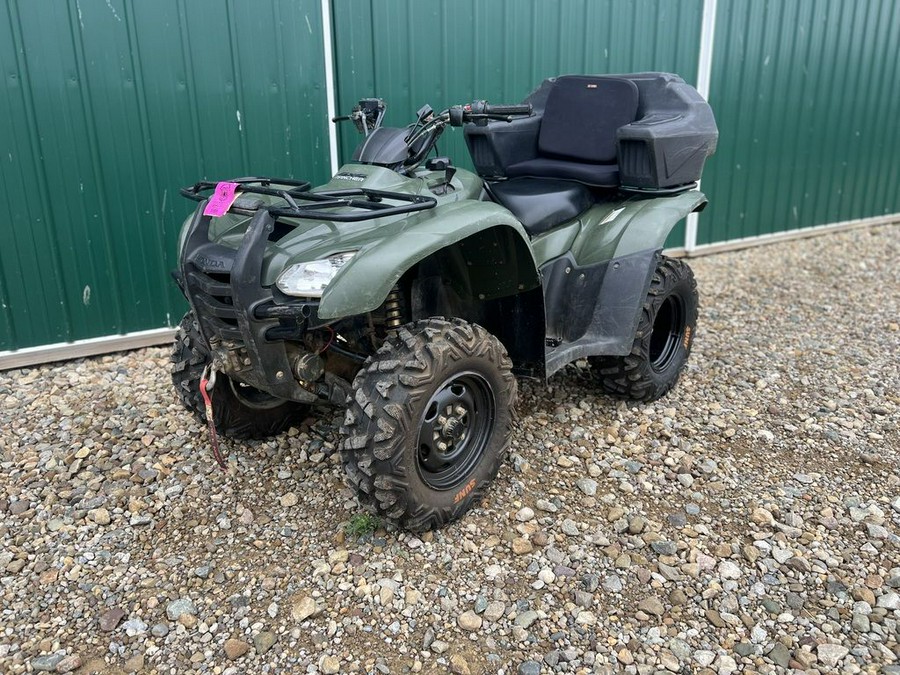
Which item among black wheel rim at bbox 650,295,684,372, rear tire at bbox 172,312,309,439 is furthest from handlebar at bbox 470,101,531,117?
black wheel rim at bbox 650,295,684,372

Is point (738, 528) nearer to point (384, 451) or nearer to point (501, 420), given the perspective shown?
point (501, 420)

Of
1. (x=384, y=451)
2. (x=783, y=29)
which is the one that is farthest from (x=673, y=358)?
(x=783, y=29)

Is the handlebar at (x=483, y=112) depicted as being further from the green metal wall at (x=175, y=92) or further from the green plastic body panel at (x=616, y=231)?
the green metal wall at (x=175, y=92)

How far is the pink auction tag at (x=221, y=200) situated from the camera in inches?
102

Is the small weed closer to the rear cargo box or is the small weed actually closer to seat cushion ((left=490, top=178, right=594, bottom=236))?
seat cushion ((left=490, top=178, right=594, bottom=236))

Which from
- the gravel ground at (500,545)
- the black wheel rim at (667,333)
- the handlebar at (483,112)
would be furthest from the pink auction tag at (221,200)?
the black wheel rim at (667,333)

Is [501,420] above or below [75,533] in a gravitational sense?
above

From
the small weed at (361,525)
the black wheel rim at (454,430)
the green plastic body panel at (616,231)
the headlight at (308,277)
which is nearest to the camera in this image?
the headlight at (308,277)

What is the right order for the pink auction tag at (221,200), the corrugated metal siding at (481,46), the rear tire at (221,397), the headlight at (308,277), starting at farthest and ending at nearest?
the corrugated metal siding at (481,46)
the rear tire at (221,397)
the pink auction tag at (221,200)
the headlight at (308,277)

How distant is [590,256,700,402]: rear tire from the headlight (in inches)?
64.1

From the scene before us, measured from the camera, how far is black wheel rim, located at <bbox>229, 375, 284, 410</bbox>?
3186 millimetres

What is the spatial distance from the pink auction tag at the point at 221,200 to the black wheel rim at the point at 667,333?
7.51 feet

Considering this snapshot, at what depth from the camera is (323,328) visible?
2.71m

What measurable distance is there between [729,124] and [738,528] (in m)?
4.84
